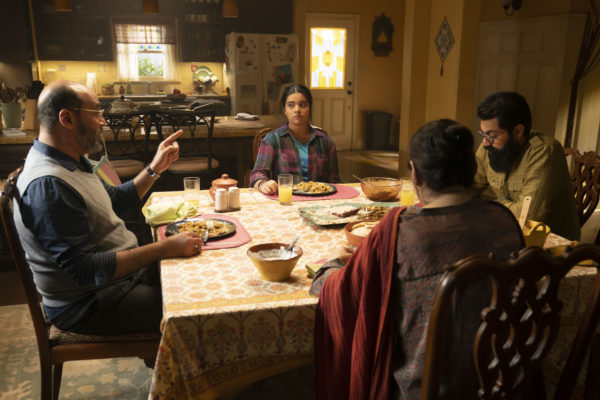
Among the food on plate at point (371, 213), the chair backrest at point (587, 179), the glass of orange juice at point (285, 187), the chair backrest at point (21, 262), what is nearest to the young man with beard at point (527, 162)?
the chair backrest at point (587, 179)

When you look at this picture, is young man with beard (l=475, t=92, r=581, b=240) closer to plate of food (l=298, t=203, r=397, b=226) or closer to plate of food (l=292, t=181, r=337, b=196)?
plate of food (l=298, t=203, r=397, b=226)

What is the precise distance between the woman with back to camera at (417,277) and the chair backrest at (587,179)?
1.32 m

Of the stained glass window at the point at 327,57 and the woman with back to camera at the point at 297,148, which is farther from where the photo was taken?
the stained glass window at the point at 327,57

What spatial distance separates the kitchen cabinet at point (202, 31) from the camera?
8.12 m

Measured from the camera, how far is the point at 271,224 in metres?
2.02

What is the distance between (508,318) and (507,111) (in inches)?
55.1

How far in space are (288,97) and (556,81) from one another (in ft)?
11.7

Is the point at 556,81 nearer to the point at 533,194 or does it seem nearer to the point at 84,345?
the point at 533,194

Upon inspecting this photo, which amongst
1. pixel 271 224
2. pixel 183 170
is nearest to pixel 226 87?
pixel 183 170

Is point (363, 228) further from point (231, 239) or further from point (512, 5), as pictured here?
point (512, 5)

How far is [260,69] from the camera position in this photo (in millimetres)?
7574

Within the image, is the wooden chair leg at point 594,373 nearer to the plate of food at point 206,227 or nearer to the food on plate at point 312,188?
the plate of food at point 206,227

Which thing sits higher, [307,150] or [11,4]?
[11,4]

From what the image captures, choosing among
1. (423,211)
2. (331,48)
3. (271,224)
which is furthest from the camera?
(331,48)
